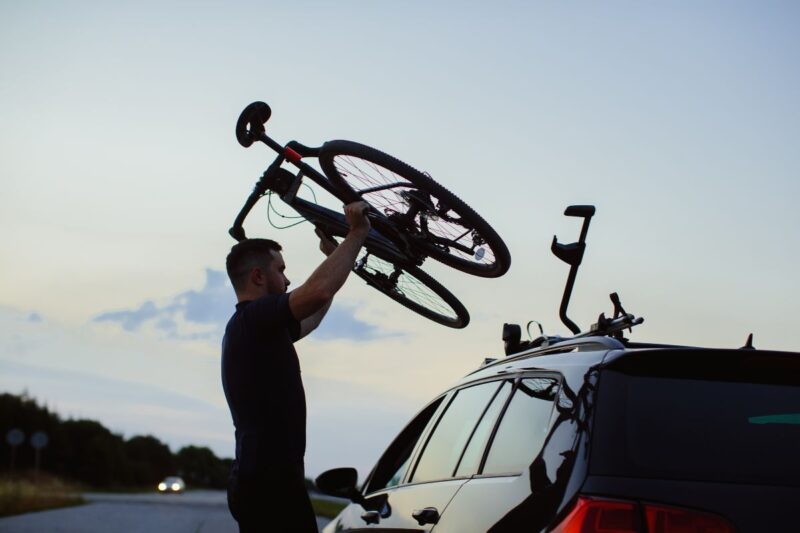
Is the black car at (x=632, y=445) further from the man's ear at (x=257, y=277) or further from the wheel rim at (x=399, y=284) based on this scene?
the wheel rim at (x=399, y=284)

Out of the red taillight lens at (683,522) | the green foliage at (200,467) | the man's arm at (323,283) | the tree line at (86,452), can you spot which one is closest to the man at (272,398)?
the man's arm at (323,283)

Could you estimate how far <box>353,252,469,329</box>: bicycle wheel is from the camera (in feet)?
22.3

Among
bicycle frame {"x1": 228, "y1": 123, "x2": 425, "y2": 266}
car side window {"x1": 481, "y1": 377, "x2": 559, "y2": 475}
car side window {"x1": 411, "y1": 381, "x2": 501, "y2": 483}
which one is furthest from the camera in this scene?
bicycle frame {"x1": 228, "y1": 123, "x2": 425, "y2": 266}

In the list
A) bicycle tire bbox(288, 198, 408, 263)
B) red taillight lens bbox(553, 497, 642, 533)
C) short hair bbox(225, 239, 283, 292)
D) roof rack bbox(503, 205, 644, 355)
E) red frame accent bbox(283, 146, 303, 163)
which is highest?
red frame accent bbox(283, 146, 303, 163)

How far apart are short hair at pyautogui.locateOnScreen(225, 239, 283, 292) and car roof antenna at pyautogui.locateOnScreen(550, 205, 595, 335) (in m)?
1.43

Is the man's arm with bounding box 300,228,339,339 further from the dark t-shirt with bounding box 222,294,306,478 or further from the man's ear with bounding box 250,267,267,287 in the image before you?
the dark t-shirt with bounding box 222,294,306,478

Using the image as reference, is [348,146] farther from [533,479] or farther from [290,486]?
[533,479]

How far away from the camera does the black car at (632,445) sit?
317cm

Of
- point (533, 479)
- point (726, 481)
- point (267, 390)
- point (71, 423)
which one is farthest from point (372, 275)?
point (71, 423)

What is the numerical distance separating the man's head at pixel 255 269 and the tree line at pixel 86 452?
96.4 meters

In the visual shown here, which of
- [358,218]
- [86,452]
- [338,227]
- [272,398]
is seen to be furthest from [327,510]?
[86,452]

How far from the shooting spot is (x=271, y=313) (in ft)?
16.3

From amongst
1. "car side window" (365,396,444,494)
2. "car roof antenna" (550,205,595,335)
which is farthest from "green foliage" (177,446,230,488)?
"car roof antenna" (550,205,595,335)

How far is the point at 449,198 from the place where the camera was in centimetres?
595
